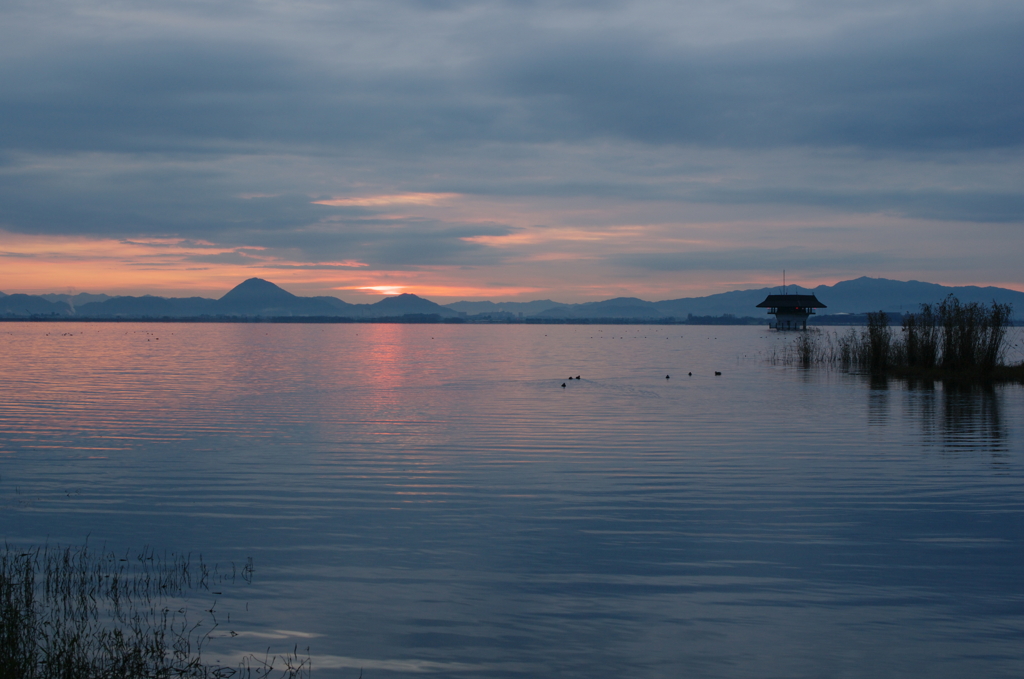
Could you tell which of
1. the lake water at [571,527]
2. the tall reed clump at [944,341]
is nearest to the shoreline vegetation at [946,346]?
the tall reed clump at [944,341]

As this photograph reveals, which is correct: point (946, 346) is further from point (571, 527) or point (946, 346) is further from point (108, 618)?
point (108, 618)

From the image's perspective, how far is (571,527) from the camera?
47.2ft

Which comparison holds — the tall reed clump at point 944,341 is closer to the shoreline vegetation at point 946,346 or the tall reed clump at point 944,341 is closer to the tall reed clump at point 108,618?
the shoreline vegetation at point 946,346

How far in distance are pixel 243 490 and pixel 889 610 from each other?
42.4 feet

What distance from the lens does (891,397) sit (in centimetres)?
3791

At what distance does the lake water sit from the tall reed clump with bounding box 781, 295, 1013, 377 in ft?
45.4

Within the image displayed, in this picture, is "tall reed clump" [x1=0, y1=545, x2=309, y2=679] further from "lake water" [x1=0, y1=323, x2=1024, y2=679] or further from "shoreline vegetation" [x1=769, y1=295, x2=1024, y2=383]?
"shoreline vegetation" [x1=769, y1=295, x2=1024, y2=383]

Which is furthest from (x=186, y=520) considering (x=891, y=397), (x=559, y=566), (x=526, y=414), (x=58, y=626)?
(x=891, y=397)

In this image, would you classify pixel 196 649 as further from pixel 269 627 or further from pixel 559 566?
pixel 559 566

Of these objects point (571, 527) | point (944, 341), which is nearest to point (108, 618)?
point (571, 527)

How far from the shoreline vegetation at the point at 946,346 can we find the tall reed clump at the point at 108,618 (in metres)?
44.8

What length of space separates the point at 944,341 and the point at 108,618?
48.6 m

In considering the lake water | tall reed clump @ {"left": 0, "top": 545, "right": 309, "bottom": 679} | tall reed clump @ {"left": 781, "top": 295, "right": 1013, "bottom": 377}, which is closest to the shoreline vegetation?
tall reed clump @ {"left": 781, "top": 295, "right": 1013, "bottom": 377}

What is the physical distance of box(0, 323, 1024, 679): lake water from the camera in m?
9.33
